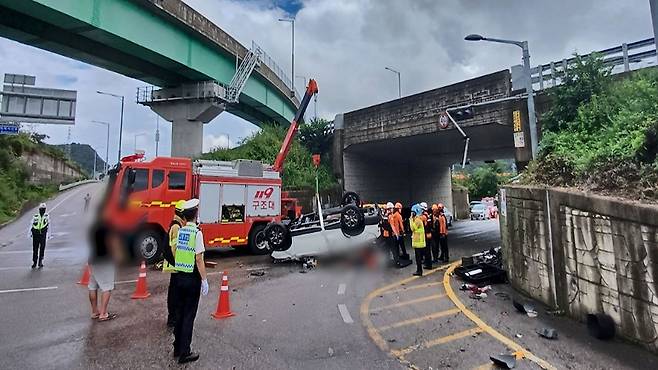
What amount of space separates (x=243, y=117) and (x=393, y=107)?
1622cm

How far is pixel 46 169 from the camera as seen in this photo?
1323 inches

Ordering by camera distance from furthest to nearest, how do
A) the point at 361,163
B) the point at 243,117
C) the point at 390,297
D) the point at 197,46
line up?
the point at 243,117 < the point at 361,163 < the point at 197,46 < the point at 390,297

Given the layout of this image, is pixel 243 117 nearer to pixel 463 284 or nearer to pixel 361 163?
pixel 361 163

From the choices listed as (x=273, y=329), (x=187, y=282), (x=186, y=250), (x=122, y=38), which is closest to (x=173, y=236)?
(x=186, y=250)

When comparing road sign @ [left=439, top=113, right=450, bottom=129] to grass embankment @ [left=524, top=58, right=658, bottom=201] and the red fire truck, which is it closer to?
grass embankment @ [left=524, top=58, right=658, bottom=201]

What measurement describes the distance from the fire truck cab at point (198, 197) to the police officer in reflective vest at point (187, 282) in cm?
474

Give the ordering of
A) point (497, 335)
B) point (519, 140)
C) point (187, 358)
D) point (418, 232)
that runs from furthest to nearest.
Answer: point (519, 140) → point (418, 232) → point (497, 335) → point (187, 358)

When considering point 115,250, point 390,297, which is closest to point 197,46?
point 115,250

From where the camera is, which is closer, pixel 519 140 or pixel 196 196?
pixel 196 196

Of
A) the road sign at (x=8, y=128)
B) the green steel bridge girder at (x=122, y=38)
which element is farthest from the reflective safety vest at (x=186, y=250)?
the road sign at (x=8, y=128)

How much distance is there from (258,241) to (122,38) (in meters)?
10.2

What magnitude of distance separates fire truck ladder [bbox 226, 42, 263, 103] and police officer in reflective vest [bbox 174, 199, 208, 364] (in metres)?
19.0

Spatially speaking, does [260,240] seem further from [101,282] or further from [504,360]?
[504,360]

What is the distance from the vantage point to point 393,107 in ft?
60.8
